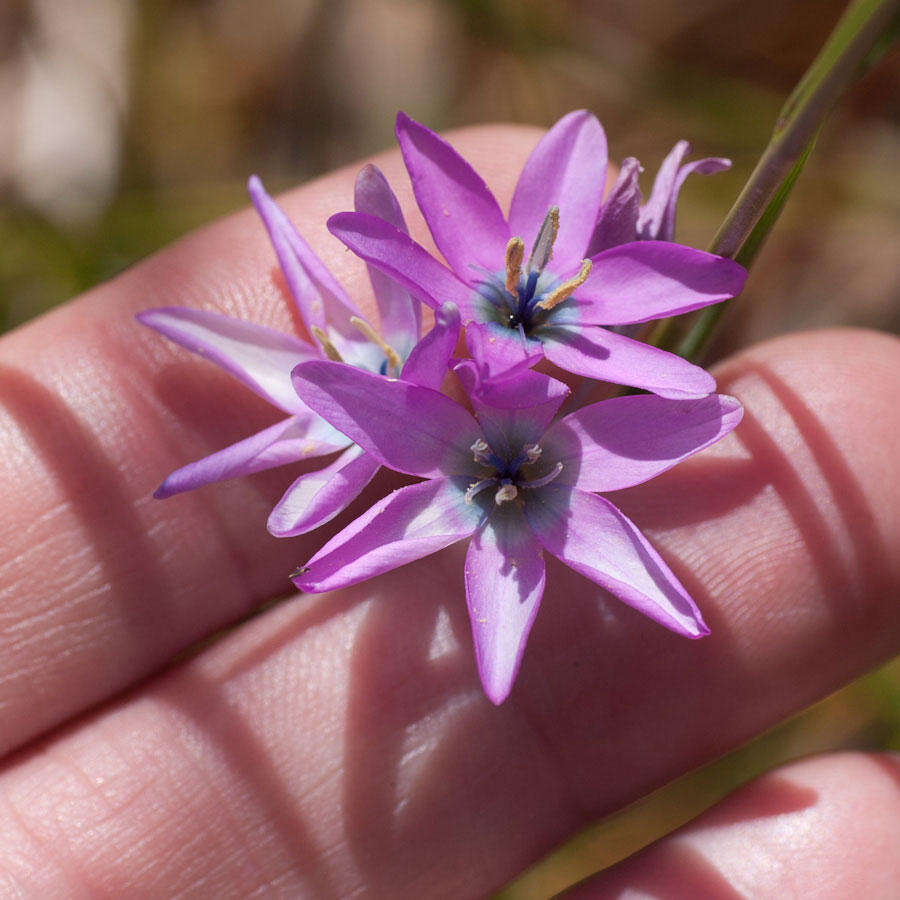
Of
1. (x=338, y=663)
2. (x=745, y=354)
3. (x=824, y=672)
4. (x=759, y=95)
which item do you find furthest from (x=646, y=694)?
(x=759, y=95)

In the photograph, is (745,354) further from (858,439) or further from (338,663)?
(338,663)

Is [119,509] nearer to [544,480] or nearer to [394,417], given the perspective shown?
[394,417]

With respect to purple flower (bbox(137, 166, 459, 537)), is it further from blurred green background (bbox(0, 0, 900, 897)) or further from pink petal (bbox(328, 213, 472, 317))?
blurred green background (bbox(0, 0, 900, 897))

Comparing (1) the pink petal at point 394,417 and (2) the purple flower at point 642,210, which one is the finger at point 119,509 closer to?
(1) the pink petal at point 394,417

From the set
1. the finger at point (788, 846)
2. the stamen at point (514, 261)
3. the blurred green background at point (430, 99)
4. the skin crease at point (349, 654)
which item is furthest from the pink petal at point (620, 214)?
the blurred green background at point (430, 99)

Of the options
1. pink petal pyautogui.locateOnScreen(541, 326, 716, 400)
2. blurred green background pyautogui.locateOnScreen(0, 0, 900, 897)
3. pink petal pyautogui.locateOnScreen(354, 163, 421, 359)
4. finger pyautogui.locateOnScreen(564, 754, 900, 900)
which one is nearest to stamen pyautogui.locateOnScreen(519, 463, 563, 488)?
pink petal pyautogui.locateOnScreen(541, 326, 716, 400)
